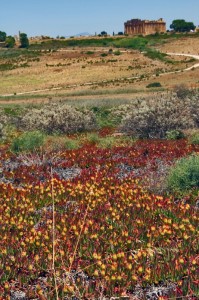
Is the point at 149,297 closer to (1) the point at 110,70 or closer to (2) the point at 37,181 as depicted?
(2) the point at 37,181

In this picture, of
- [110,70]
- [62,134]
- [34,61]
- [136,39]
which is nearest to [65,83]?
[110,70]

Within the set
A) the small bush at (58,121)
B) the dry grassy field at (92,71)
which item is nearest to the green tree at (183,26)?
the dry grassy field at (92,71)

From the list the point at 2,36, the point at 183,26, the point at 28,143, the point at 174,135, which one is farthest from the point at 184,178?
the point at 183,26

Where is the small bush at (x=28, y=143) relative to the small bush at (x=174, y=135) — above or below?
above

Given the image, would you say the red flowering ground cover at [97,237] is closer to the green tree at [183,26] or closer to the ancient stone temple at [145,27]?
the ancient stone temple at [145,27]

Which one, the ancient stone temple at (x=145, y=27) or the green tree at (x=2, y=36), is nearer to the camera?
the green tree at (x=2, y=36)

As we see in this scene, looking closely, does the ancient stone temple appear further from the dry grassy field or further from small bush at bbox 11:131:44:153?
small bush at bbox 11:131:44:153
